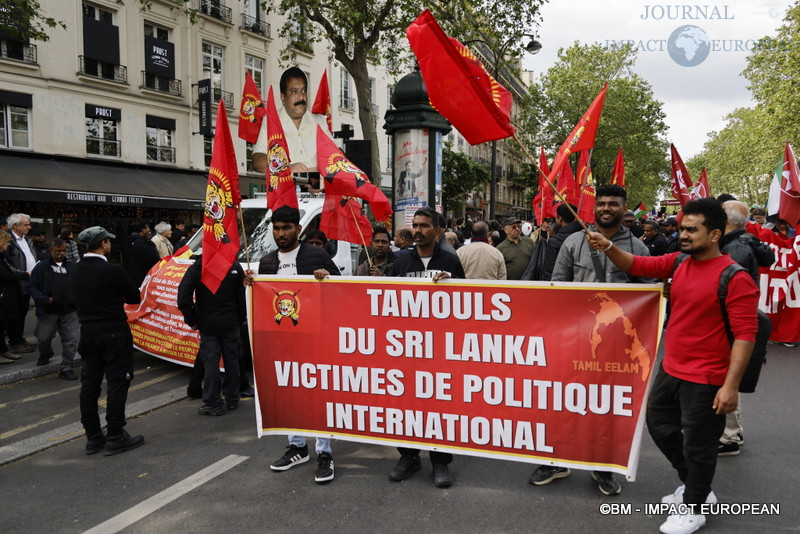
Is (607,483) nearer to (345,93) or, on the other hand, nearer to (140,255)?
(140,255)

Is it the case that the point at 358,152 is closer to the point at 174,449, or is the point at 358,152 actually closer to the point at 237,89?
the point at 174,449

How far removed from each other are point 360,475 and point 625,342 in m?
2.04

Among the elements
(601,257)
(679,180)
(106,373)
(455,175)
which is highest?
(455,175)

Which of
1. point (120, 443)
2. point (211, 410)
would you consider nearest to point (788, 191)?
point (211, 410)

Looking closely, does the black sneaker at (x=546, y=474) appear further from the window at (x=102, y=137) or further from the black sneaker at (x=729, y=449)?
the window at (x=102, y=137)

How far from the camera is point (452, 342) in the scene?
12.1 feet

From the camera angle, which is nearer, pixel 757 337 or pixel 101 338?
pixel 757 337

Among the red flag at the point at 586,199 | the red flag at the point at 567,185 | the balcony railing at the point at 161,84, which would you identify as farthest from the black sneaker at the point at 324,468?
the balcony railing at the point at 161,84

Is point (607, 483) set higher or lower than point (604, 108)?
lower

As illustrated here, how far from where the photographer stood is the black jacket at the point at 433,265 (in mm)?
4141

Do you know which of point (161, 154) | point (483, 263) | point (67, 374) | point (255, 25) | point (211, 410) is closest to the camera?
point (211, 410)

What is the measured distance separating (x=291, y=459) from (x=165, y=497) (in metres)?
0.87

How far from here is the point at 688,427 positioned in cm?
309

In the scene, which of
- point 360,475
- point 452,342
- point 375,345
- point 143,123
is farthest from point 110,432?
point 143,123
